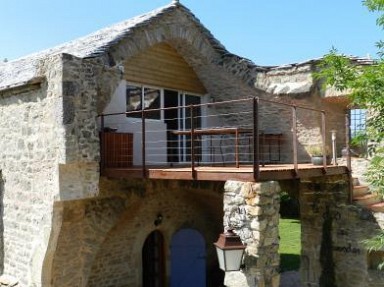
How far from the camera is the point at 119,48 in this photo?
9.77m

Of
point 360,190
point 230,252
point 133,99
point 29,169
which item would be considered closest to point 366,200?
point 360,190

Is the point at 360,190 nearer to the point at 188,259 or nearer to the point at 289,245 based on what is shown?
the point at 188,259

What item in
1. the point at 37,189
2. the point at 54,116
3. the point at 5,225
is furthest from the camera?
the point at 5,225

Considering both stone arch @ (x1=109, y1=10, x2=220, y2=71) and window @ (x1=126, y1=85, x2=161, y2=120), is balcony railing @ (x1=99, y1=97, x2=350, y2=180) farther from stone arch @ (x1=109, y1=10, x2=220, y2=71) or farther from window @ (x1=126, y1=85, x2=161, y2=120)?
stone arch @ (x1=109, y1=10, x2=220, y2=71)

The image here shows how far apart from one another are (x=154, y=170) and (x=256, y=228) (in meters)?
2.43

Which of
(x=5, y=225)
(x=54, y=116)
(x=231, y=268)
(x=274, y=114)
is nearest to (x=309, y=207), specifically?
(x=274, y=114)

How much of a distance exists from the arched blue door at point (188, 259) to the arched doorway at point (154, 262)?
32cm

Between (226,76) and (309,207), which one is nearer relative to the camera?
(309,207)

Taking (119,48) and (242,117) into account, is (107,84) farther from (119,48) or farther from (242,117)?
(242,117)

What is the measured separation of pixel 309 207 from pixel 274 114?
10.1 feet

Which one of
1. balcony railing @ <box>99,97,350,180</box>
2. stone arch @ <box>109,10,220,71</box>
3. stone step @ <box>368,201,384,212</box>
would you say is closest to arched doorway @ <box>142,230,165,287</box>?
balcony railing @ <box>99,97,350,180</box>

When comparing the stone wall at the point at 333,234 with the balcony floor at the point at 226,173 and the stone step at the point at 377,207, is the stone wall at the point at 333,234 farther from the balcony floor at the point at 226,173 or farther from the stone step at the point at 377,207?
the balcony floor at the point at 226,173

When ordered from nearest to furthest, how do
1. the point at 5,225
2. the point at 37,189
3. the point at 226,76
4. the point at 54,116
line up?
the point at 54,116 < the point at 37,189 < the point at 5,225 < the point at 226,76

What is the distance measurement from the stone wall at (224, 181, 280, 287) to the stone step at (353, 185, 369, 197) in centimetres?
357
